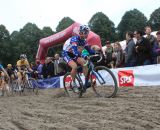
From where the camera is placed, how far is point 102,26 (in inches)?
1489

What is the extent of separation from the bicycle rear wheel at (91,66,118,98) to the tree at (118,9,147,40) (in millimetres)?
25184

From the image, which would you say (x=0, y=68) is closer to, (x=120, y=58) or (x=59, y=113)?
(x=120, y=58)

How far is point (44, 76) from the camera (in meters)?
20.6

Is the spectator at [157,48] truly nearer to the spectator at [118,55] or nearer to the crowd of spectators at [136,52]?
the crowd of spectators at [136,52]

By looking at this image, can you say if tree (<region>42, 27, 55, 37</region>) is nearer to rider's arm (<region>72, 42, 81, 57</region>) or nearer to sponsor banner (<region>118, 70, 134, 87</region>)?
sponsor banner (<region>118, 70, 134, 87</region>)

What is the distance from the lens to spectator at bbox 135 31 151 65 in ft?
40.2

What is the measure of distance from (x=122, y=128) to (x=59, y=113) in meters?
2.43

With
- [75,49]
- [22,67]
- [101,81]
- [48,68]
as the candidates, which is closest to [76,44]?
[75,49]

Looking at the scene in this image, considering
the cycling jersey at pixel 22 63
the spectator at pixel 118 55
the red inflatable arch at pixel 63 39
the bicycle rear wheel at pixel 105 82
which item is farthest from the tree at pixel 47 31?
the bicycle rear wheel at pixel 105 82

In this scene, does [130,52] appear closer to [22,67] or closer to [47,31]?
[22,67]

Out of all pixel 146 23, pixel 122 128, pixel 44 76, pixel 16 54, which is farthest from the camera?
pixel 16 54

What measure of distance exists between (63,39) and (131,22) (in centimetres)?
1455

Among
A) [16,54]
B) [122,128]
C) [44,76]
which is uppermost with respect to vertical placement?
[16,54]

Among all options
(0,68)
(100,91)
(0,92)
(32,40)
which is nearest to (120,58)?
(100,91)
